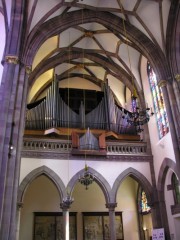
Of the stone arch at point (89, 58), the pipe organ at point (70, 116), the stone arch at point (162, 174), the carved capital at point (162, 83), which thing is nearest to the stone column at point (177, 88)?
the carved capital at point (162, 83)

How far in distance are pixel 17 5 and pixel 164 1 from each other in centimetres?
691

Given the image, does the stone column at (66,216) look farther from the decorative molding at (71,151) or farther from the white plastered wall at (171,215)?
the white plastered wall at (171,215)

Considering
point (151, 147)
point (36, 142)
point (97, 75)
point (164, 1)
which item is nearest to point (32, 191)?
point (36, 142)

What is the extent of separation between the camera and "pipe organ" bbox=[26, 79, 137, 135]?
1598cm

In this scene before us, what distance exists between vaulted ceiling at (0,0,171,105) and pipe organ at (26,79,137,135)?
1507 millimetres

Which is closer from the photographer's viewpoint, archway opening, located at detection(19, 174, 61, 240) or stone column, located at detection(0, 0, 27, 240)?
stone column, located at detection(0, 0, 27, 240)

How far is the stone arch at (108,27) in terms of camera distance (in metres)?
14.2

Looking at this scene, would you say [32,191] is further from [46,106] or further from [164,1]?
[164,1]

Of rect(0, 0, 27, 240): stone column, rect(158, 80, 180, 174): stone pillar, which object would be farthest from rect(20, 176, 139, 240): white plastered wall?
rect(158, 80, 180, 174): stone pillar

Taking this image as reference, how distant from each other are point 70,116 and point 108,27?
5308mm

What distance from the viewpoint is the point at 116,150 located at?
1552cm

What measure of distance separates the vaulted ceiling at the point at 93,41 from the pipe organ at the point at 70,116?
4.95 ft

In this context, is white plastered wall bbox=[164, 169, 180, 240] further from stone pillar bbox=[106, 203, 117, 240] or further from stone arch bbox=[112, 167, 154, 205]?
stone pillar bbox=[106, 203, 117, 240]

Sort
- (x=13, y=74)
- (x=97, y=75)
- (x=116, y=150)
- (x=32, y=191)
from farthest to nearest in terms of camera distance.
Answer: (x=97, y=75)
(x=32, y=191)
(x=116, y=150)
(x=13, y=74)
